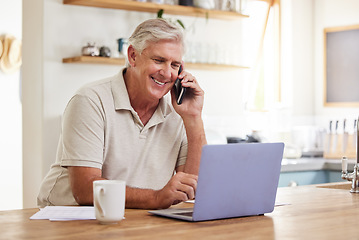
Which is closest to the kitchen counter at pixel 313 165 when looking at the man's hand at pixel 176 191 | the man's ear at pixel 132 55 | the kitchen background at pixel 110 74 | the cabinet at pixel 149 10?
the kitchen background at pixel 110 74

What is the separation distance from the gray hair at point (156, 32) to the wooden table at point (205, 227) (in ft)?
2.54

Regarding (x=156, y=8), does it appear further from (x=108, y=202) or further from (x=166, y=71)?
(x=108, y=202)

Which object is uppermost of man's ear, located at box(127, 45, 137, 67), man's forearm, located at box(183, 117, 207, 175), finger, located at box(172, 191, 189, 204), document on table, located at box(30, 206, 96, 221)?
man's ear, located at box(127, 45, 137, 67)

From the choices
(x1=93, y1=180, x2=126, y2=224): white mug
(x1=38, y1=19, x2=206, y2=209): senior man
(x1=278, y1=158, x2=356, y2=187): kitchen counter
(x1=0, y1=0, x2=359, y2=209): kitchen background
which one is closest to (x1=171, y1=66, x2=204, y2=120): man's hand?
(x1=38, y1=19, x2=206, y2=209): senior man

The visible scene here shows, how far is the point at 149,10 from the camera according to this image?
4.69 metres

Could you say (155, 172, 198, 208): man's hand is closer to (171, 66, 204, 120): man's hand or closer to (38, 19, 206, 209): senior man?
(38, 19, 206, 209): senior man

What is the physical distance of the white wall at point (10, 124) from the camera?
20.8ft

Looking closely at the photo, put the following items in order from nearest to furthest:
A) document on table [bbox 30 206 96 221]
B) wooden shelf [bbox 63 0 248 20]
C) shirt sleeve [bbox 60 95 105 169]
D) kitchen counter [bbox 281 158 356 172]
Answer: document on table [bbox 30 206 96 221] → shirt sleeve [bbox 60 95 105 169] → wooden shelf [bbox 63 0 248 20] → kitchen counter [bbox 281 158 356 172]

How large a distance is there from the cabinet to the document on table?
2325 millimetres

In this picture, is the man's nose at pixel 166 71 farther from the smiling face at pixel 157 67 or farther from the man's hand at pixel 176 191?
the man's hand at pixel 176 191

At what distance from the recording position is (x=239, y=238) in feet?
5.28

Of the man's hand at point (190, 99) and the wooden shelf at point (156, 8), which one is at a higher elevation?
the wooden shelf at point (156, 8)

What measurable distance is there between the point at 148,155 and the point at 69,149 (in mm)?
388

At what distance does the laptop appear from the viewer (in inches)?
71.9
